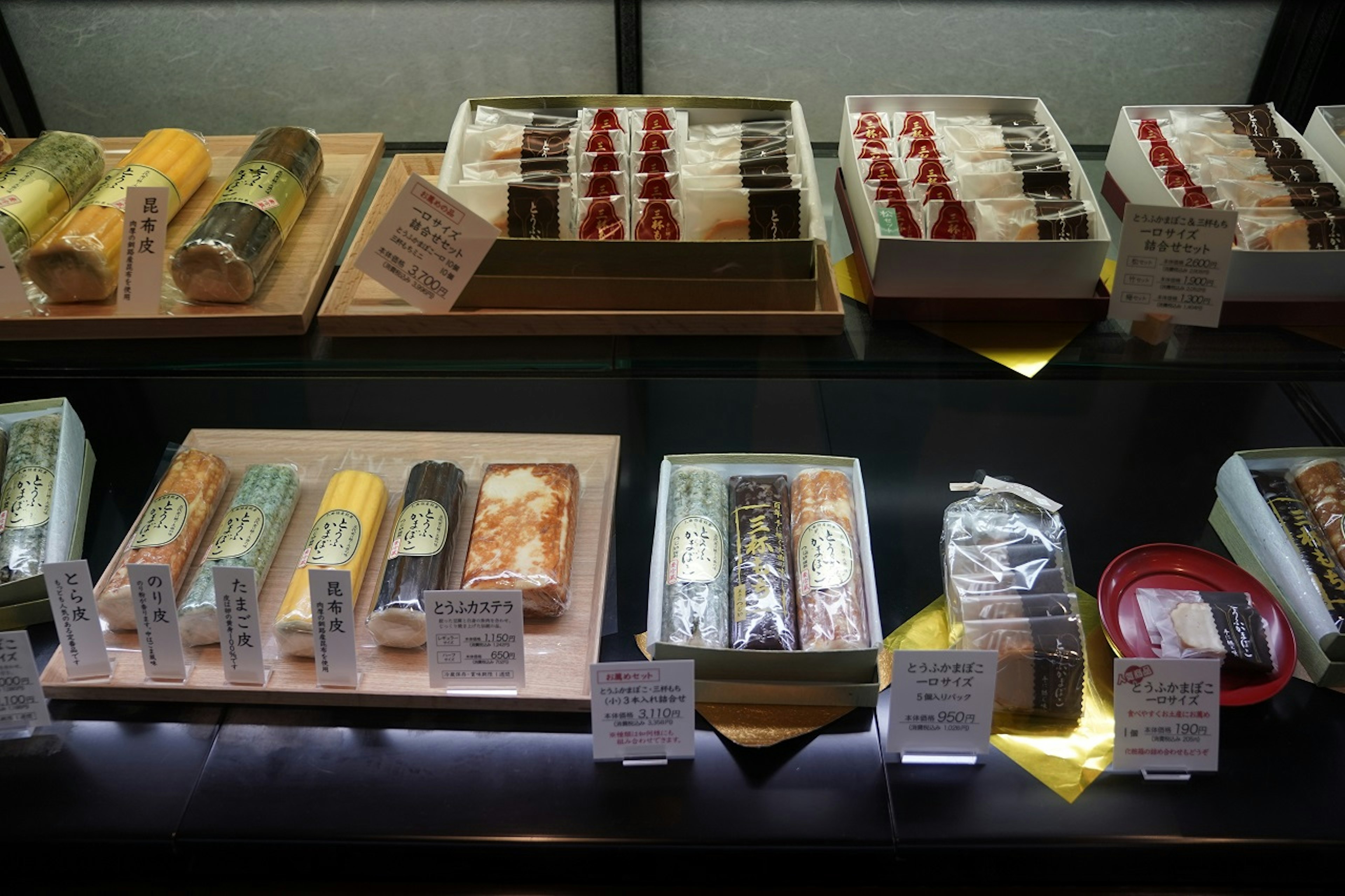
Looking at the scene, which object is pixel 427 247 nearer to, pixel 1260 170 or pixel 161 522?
pixel 161 522

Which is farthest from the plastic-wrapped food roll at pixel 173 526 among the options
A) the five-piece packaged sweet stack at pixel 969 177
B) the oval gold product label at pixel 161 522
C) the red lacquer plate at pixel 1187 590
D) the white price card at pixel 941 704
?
the red lacquer plate at pixel 1187 590

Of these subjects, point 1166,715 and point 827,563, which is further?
point 827,563

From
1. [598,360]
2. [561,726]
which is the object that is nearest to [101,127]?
[598,360]

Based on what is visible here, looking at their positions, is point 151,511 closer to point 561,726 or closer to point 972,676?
point 561,726

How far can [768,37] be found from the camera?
2025mm

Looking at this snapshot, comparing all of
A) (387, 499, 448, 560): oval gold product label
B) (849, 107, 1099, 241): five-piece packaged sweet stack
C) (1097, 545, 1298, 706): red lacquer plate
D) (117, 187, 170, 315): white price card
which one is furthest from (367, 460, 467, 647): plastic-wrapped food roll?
(1097, 545, 1298, 706): red lacquer plate

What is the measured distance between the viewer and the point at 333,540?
5.80ft

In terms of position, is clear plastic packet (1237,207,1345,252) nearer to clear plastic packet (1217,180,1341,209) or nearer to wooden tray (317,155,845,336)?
clear plastic packet (1217,180,1341,209)

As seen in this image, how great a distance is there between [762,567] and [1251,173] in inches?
39.1

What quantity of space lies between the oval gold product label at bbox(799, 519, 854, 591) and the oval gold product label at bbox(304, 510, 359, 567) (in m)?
0.77

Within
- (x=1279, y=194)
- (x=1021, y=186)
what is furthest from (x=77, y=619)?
(x=1279, y=194)

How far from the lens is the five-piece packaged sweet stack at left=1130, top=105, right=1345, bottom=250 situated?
143cm

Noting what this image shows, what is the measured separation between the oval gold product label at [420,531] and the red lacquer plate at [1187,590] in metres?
1.14

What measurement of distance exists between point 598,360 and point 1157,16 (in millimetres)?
1348
